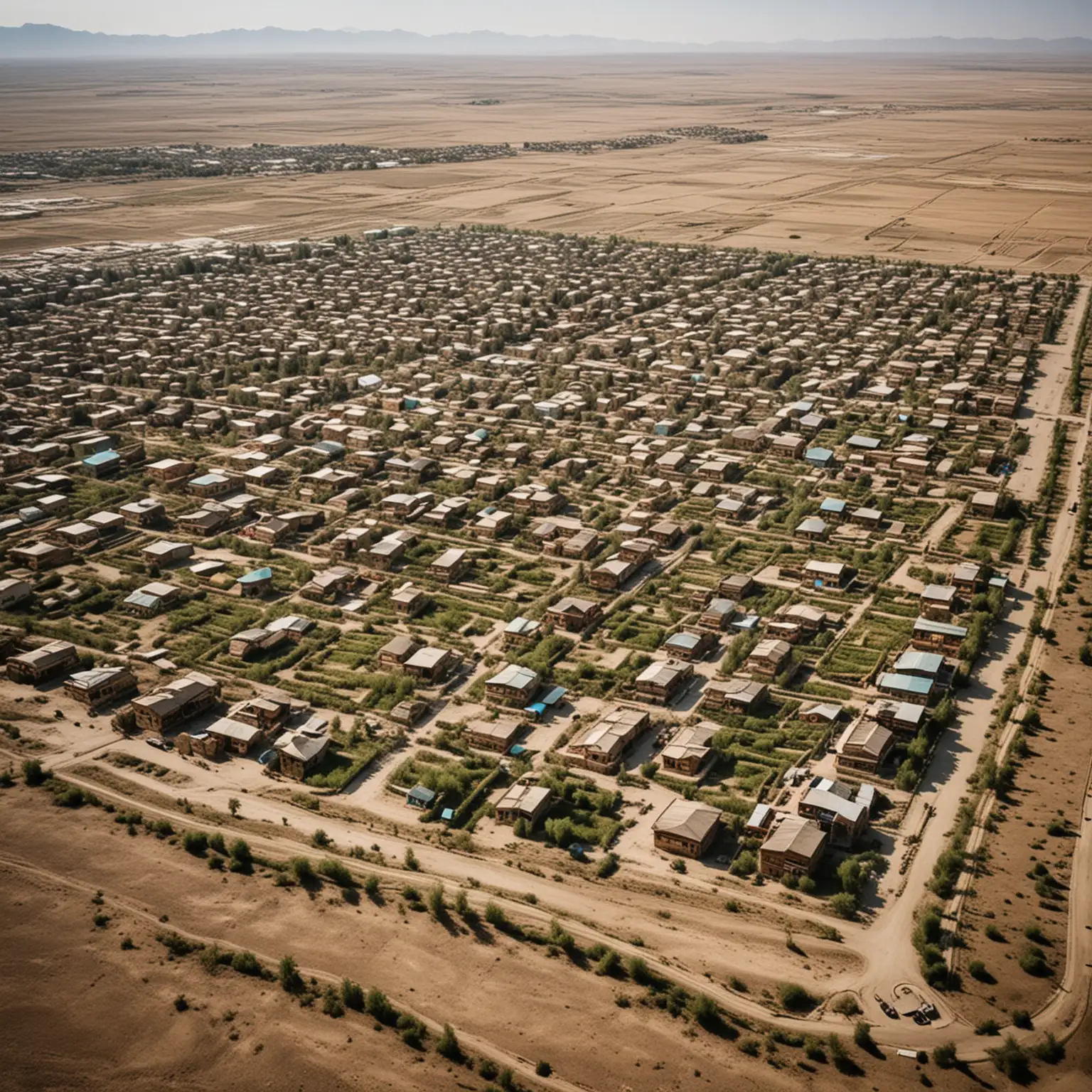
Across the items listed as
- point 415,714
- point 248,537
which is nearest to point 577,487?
point 248,537

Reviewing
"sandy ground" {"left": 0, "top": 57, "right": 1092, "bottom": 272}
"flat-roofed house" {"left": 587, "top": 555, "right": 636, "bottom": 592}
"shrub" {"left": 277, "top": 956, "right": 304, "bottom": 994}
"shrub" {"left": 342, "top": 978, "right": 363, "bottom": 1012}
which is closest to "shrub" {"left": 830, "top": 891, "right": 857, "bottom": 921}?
"shrub" {"left": 342, "top": 978, "right": 363, "bottom": 1012}

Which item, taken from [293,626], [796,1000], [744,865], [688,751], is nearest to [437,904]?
[744,865]

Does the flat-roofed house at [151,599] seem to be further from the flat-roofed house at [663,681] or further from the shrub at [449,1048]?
the shrub at [449,1048]

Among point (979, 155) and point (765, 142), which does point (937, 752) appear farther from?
point (765, 142)

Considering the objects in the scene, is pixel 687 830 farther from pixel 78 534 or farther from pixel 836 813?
pixel 78 534

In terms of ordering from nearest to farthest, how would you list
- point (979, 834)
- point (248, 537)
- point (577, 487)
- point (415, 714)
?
point (979, 834)
point (415, 714)
point (248, 537)
point (577, 487)

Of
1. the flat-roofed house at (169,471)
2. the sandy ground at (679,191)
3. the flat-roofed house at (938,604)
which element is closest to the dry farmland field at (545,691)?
the flat-roofed house at (169,471)
